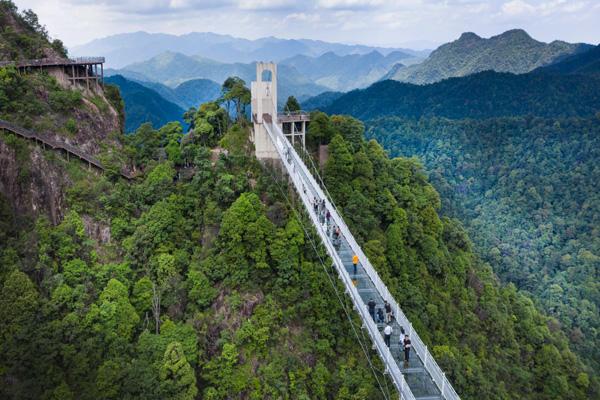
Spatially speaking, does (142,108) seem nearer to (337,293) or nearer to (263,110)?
(263,110)

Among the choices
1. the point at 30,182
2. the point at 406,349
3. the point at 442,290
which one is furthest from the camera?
the point at 442,290

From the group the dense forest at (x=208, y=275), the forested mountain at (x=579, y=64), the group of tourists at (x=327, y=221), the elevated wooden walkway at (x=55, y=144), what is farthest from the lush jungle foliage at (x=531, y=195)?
the forested mountain at (x=579, y=64)

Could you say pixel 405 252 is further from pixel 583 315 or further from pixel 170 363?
pixel 583 315

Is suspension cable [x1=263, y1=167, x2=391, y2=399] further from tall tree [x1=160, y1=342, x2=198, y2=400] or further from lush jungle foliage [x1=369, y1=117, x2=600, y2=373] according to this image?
lush jungle foliage [x1=369, y1=117, x2=600, y2=373]

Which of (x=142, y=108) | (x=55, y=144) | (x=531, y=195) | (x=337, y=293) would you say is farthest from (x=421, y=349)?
(x=142, y=108)

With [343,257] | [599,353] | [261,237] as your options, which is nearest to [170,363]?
[261,237]

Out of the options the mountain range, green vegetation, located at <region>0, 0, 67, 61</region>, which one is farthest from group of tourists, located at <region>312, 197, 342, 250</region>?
the mountain range

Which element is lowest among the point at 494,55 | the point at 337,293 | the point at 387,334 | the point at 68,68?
the point at 337,293

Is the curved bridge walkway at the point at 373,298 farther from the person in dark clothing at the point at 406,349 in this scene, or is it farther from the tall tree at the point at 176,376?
the tall tree at the point at 176,376
